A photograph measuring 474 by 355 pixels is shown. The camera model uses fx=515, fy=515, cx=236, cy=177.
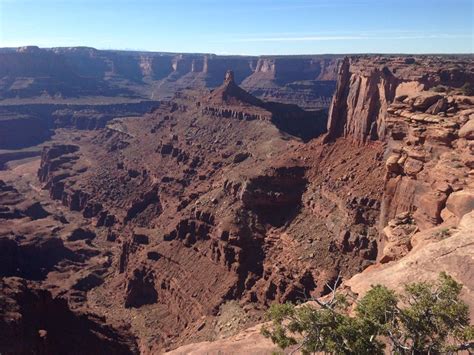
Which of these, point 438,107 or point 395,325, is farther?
point 438,107

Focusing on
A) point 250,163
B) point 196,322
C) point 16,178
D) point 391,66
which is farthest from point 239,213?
point 16,178

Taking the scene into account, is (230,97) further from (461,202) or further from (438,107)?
(461,202)

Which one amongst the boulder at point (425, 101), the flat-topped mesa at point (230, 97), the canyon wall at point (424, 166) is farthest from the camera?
the flat-topped mesa at point (230, 97)

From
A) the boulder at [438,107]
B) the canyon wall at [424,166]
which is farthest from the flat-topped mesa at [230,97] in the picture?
the boulder at [438,107]

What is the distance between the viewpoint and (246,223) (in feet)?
200

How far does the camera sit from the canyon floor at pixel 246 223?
31266 millimetres

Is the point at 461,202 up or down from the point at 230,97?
up

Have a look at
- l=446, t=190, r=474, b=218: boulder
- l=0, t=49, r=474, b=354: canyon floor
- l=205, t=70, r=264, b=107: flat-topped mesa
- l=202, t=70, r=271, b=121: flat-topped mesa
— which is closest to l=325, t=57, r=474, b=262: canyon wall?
l=446, t=190, r=474, b=218: boulder

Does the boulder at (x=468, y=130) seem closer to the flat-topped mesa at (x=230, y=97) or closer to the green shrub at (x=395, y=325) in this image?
the green shrub at (x=395, y=325)

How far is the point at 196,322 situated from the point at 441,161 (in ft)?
103

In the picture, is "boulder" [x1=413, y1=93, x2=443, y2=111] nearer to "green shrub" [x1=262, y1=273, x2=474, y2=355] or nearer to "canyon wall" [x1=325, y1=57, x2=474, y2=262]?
"canyon wall" [x1=325, y1=57, x2=474, y2=262]

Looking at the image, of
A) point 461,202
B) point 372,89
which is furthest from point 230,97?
point 461,202

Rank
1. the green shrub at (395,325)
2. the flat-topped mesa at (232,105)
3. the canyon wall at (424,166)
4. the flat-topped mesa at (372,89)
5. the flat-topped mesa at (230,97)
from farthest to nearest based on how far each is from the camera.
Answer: the flat-topped mesa at (230,97), the flat-topped mesa at (232,105), the flat-topped mesa at (372,89), the canyon wall at (424,166), the green shrub at (395,325)

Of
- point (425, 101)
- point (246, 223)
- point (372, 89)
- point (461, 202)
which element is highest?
point (425, 101)
